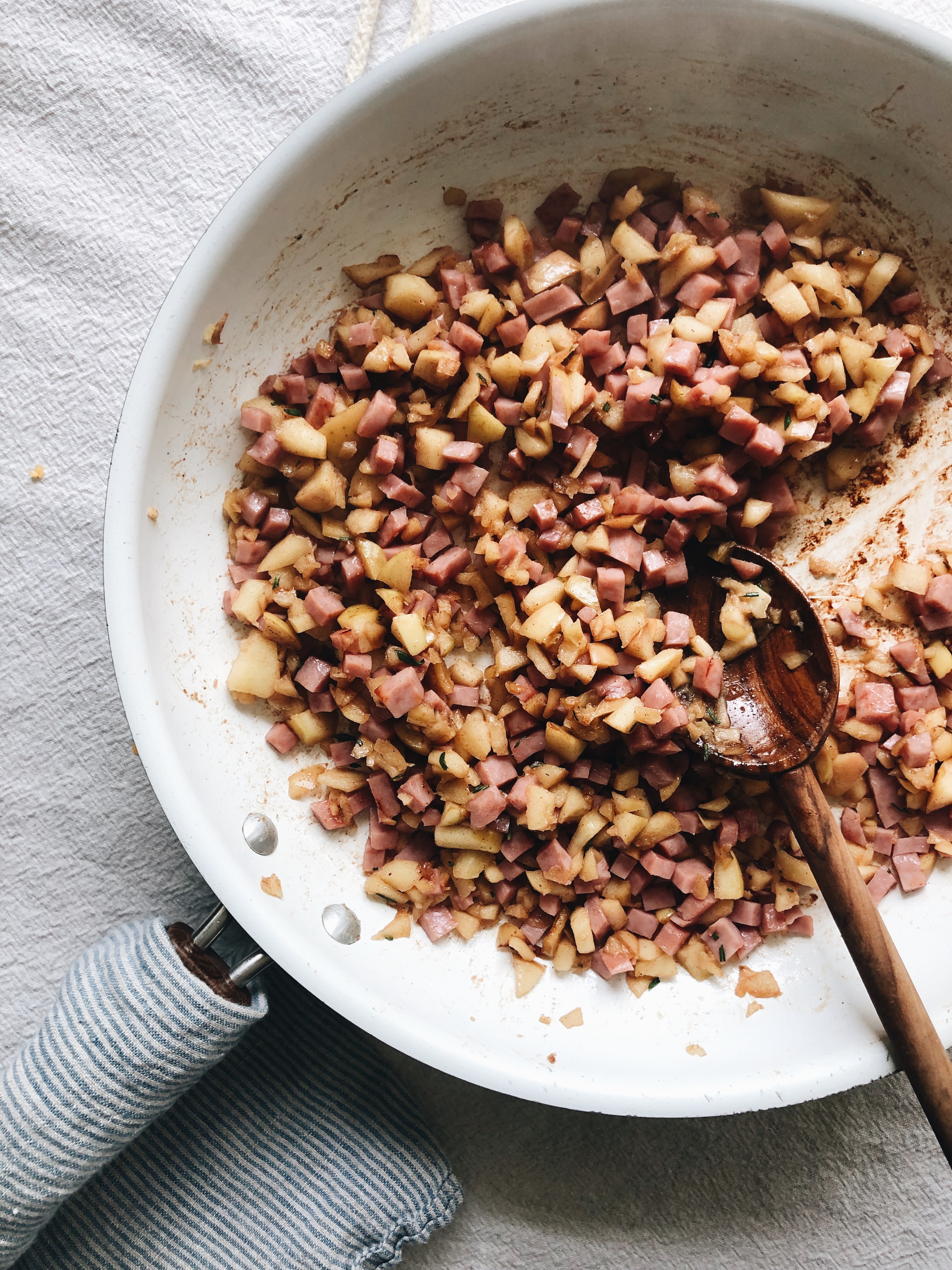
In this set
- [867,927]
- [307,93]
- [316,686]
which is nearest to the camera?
[867,927]

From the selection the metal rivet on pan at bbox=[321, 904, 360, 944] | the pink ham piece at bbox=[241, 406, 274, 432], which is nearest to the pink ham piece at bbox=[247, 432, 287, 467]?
the pink ham piece at bbox=[241, 406, 274, 432]

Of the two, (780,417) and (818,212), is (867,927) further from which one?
(818,212)

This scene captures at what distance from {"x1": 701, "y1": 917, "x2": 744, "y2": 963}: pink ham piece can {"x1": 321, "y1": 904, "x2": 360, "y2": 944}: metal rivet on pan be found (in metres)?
0.61

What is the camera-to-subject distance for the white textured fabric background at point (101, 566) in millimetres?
1586

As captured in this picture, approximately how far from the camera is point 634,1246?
5.40ft

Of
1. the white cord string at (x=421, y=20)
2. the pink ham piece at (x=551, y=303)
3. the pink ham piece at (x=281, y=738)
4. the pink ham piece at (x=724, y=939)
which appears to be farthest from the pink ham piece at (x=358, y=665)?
the white cord string at (x=421, y=20)

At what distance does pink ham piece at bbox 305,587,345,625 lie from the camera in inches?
57.0

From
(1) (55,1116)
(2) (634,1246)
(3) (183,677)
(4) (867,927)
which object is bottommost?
(1) (55,1116)

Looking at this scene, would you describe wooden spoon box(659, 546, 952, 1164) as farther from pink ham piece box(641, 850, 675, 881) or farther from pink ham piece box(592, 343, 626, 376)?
pink ham piece box(592, 343, 626, 376)

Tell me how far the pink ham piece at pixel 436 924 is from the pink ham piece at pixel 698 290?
1.13 meters

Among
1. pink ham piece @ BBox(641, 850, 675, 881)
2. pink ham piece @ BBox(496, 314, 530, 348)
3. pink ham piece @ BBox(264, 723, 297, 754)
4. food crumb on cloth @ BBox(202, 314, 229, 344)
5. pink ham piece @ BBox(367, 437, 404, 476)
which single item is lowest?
pink ham piece @ BBox(264, 723, 297, 754)

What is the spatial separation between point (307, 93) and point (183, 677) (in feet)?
3.51

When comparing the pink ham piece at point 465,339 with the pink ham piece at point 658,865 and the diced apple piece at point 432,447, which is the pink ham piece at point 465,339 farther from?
the pink ham piece at point 658,865

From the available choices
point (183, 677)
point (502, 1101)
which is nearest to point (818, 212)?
point (183, 677)
